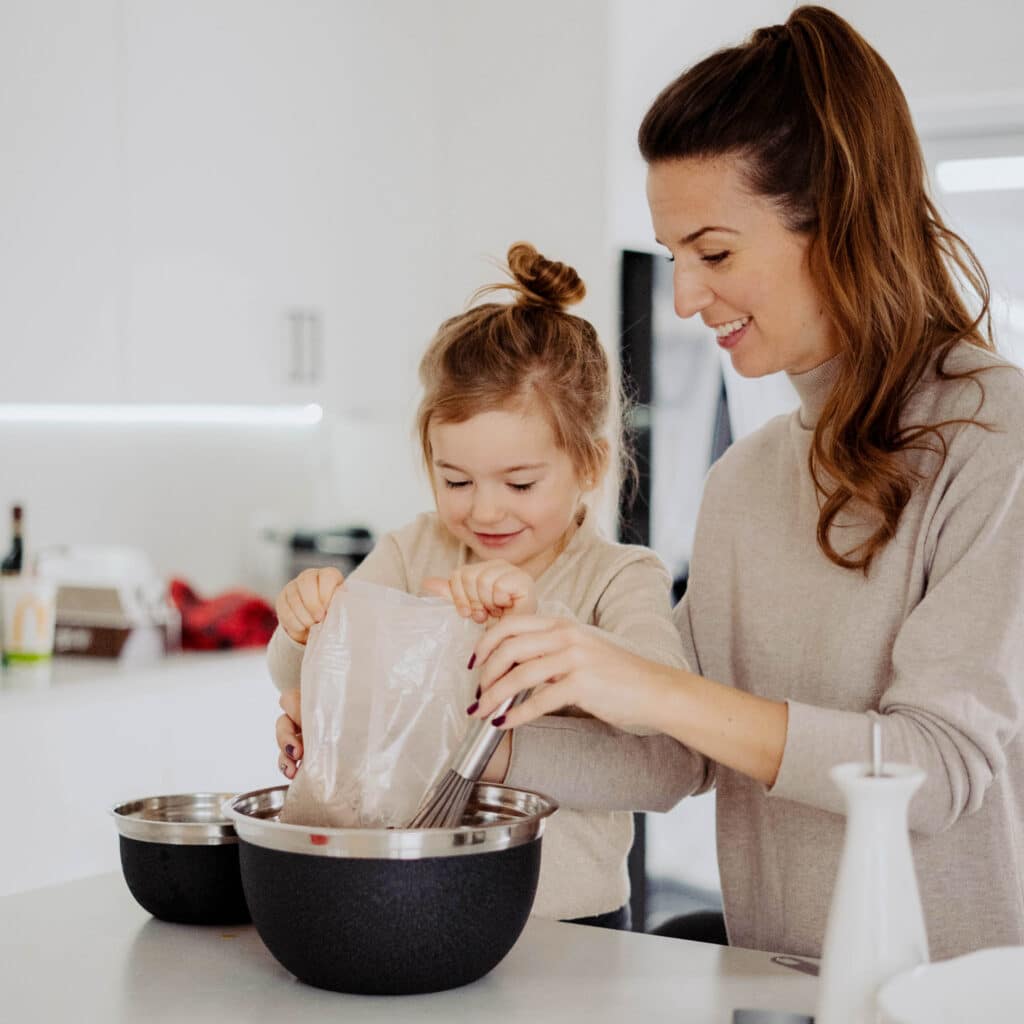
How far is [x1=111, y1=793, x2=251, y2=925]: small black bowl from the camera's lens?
119 cm

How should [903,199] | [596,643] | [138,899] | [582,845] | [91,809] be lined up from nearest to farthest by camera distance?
[596,643], [138,899], [903,199], [582,845], [91,809]

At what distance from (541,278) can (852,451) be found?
52 centimetres

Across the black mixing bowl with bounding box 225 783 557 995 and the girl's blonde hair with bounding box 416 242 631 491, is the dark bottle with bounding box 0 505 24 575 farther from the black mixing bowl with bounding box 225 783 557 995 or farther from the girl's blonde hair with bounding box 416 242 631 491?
the black mixing bowl with bounding box 225 783 557 995

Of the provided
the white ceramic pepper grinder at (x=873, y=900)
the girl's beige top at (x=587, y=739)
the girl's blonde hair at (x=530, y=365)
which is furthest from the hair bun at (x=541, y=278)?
the white ceramic pepper grinder at (x=873, y=900)

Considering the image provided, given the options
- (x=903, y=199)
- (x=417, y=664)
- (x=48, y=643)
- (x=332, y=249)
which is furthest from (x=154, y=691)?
(x=903, y=199)

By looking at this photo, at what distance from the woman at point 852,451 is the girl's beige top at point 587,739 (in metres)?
0.07

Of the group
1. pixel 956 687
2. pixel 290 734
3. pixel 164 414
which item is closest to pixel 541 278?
pixel 290 734

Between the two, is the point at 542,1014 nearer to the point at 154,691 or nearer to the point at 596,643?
the point at 596,643

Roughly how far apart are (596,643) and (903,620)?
0.37 m

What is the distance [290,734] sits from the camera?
4.41 ft

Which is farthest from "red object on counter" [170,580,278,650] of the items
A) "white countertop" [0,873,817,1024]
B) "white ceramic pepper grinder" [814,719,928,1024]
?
"white ceramic pepper grinder" [814,719,928,1024]

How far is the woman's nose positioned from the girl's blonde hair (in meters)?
0.29

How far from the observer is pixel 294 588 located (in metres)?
1.30

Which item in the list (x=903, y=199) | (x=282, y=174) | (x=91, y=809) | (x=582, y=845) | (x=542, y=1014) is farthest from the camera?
(x=282, y=174)
